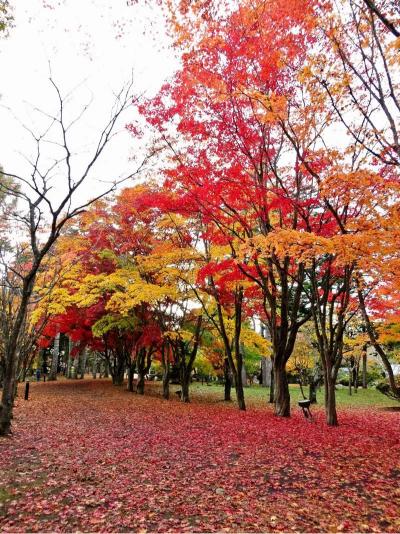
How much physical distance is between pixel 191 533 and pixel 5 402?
626 centimetres

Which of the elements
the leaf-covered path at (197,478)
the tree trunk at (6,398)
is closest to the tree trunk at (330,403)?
the leaf-covered path at (197,478)

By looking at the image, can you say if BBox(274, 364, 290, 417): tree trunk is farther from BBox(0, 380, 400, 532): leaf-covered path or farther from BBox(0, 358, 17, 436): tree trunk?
BBox(0, 358, 17, 436): tree trunk

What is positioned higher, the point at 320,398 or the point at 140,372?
the point at 140,372

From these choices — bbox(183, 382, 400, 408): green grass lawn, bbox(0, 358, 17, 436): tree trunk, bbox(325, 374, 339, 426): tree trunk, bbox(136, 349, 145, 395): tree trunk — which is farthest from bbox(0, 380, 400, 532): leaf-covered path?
bbox(136, 349, 145, 395): tree trunk

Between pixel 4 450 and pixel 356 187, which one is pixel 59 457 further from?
pixel 356 187

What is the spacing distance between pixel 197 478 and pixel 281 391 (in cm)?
822

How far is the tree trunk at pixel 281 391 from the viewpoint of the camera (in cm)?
1342

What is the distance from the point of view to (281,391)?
13.7 m

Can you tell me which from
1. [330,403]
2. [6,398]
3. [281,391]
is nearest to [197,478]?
[6,398]

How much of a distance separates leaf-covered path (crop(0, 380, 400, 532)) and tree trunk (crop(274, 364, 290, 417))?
2.42 meters

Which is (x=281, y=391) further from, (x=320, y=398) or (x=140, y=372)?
(x=320, y=398)

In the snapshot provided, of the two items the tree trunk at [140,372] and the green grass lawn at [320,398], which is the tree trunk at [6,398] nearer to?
Answer: the green grass lawn at [320,398]

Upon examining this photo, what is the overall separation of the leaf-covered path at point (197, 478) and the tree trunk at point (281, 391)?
2424 mm

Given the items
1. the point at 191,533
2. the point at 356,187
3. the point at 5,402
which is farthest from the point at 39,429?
the point at 356,187
